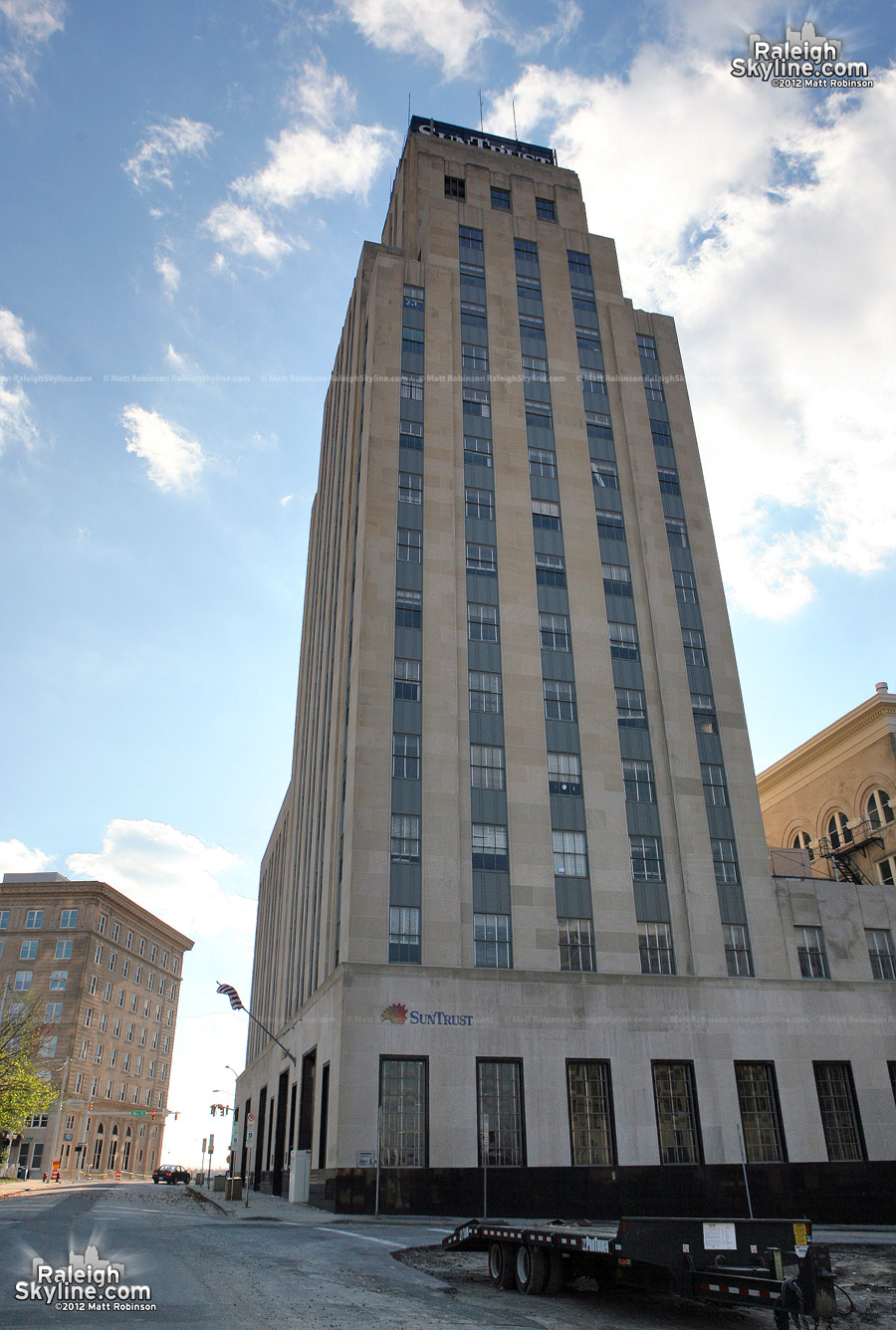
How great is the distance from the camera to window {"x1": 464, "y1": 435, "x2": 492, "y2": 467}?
5244 cm

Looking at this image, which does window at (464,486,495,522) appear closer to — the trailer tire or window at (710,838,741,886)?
window at (710,838,741,886)

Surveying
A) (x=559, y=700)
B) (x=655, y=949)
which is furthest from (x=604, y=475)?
(x=655, y=949)

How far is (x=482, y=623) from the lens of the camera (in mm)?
47438

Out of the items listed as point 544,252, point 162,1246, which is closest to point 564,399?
point 544,252

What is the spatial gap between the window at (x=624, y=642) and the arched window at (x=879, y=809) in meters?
18.3

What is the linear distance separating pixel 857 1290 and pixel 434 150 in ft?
233

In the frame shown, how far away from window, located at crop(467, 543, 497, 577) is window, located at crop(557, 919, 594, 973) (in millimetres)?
18884

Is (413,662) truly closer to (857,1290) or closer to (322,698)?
(322,698)

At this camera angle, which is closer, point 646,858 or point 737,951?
point 737,951

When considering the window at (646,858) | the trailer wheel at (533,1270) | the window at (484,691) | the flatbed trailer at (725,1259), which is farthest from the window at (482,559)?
the flatbed trailer at (725,1259)

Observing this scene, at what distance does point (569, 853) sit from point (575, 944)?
13.9ft

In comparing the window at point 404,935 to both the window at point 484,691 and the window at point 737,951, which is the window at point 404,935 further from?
the window at point 737,951

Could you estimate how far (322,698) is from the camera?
193ft

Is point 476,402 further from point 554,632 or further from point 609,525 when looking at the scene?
point 554,632
